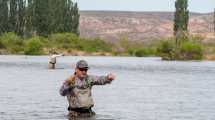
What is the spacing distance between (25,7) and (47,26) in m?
6.70

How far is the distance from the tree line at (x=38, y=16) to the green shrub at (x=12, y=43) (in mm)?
3164

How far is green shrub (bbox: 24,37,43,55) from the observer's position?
489ft

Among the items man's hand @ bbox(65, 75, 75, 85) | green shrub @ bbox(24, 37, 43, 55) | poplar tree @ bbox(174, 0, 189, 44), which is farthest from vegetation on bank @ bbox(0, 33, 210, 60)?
man's hand @ bbox(65, 75, 75, 85)

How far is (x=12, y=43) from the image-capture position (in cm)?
15612

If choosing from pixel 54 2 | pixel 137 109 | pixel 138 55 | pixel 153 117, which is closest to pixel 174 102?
pixel 137 109

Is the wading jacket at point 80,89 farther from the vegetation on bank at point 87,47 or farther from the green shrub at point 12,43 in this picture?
the green shrub at point 12,43

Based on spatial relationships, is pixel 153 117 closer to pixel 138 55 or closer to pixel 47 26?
pixel 47 26

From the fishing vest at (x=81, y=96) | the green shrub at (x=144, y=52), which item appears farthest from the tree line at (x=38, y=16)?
the fishing vest at (x=81, y=96)

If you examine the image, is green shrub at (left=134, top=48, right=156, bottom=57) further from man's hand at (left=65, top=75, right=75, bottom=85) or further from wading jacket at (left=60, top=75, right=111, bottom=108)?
man's hand at (left=65, top=75, right=75, bottom=85)

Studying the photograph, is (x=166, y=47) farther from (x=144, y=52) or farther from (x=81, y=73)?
(x=81, y=73)

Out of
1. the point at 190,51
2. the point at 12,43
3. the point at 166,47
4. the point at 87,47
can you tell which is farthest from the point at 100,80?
the point at 87,47

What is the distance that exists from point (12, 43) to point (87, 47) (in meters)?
29.0

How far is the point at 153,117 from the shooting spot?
90.4 feet

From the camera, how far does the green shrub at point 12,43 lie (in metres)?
152
